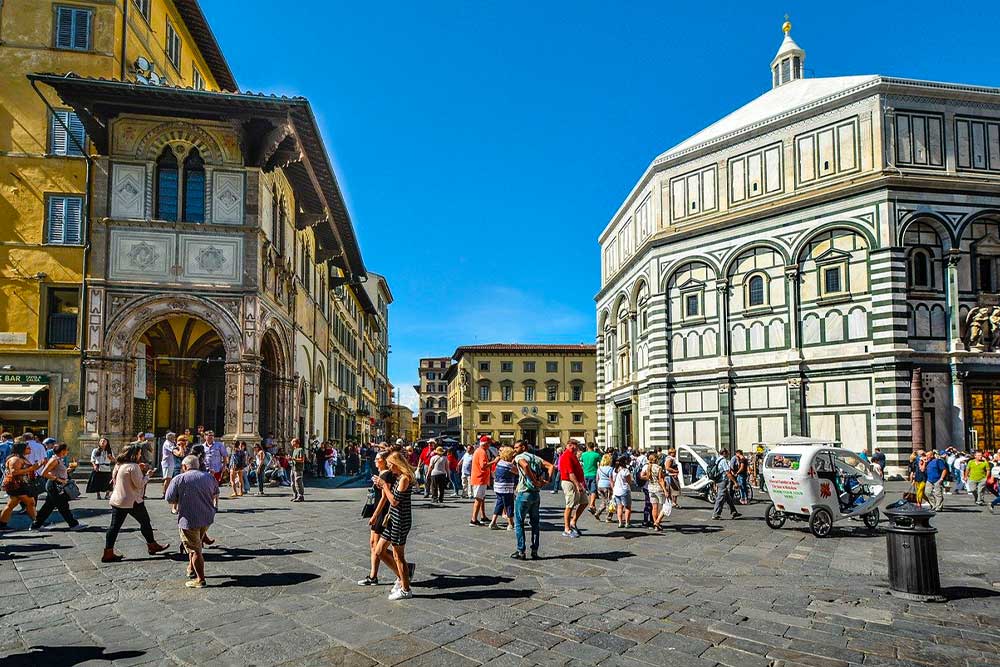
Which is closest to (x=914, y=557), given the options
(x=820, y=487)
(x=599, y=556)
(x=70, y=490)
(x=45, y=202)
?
(x=599, y=556)

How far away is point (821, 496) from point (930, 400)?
1662cm

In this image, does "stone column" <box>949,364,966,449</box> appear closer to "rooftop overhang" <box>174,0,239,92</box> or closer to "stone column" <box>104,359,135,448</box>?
"stone column" <box>104,359,135,448</box>

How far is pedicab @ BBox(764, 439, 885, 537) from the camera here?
12930 mm

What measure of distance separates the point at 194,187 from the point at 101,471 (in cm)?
919

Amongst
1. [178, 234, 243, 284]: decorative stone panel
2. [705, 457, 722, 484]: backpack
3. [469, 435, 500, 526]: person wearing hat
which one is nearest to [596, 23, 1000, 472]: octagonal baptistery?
[705, 457, 722, 484]: backpack

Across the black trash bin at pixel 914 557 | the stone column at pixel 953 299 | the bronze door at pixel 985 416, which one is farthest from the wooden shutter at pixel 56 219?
the bronze door at pixel 985 416

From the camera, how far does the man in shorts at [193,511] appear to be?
26.9ft

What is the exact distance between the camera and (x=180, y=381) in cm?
2647

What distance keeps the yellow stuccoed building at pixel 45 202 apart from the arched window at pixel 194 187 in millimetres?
2309

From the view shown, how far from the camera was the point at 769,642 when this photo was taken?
6.34 metres

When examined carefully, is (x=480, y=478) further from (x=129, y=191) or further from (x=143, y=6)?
(x=143, y=6)

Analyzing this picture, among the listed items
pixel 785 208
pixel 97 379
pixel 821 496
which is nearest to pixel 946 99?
pixel 785 208

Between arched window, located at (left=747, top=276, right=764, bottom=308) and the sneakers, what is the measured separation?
25706 millimetres

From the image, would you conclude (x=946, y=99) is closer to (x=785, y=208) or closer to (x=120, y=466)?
(x=785, y=208)
